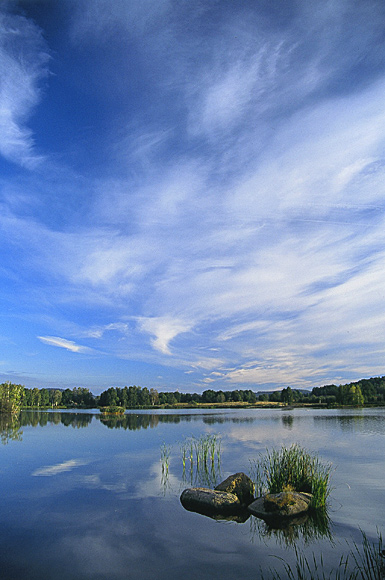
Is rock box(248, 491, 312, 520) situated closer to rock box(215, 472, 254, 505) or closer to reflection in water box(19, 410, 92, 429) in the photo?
rock box(215, 472, 254, 505)

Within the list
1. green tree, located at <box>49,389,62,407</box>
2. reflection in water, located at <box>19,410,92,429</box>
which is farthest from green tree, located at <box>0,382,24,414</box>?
green tree, located at <box>49,389,62,407</box>

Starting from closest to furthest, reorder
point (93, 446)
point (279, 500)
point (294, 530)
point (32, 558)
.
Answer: point (32, 558) → point (294, 530) → point (279, 500) → point (93, 446)

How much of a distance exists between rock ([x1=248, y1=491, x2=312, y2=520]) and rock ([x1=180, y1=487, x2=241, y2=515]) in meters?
0.79

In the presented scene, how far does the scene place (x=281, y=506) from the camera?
15.0 m

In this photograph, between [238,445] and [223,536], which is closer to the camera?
[223,536]

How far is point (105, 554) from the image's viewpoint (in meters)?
11.7

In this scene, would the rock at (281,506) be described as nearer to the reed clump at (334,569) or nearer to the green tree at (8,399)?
the reed clump at (334,569)

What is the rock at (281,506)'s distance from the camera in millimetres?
14977

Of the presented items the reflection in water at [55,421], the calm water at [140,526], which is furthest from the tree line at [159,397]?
the calm water at [140,526]

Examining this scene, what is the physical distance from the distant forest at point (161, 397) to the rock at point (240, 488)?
12582 cm

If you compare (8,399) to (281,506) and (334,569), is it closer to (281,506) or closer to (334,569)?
(281,506)

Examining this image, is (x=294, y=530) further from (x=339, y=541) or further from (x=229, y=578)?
(x=229, y=578)

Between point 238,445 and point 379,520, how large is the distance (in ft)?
65.6

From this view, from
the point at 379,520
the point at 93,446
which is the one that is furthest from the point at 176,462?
the point at 379,520
